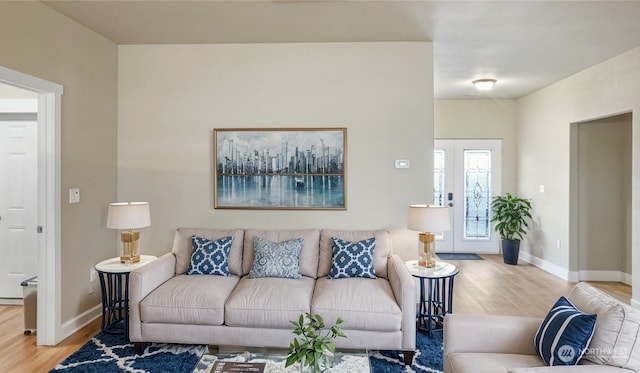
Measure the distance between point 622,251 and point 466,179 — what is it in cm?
241

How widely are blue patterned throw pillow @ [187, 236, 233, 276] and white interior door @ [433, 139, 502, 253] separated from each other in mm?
4454

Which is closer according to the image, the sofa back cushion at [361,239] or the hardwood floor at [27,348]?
the hardwood floor at [27,348]

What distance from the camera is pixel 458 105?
656cm

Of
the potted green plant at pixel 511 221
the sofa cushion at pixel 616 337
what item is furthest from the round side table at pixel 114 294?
the potted green plant at pixel 511 221

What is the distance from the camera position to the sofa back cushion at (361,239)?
11.0 ft

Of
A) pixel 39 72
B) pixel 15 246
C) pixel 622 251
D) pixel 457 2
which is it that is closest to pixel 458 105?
pixel 622 251

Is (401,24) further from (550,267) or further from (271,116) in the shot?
(550,267)

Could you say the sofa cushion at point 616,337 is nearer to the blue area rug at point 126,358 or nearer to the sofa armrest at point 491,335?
the sofa armrest at point 491,335

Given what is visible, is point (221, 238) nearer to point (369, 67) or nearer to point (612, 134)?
point (369, 67)

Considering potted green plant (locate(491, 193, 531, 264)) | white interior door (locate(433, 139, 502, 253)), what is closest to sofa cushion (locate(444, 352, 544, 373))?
potted green plant (locate(491, 193, 531, 264))

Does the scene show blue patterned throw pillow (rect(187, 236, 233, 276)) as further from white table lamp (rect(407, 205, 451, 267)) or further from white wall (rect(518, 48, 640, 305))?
white wall (rect(518, 48, 640, 305))

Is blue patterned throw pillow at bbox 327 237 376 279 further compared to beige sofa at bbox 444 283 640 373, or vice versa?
blue patterned throw pillow at bbox 327 237 376 279

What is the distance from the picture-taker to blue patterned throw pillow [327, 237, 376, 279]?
320cm

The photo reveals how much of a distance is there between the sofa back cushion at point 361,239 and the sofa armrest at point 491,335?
4.19 ft
